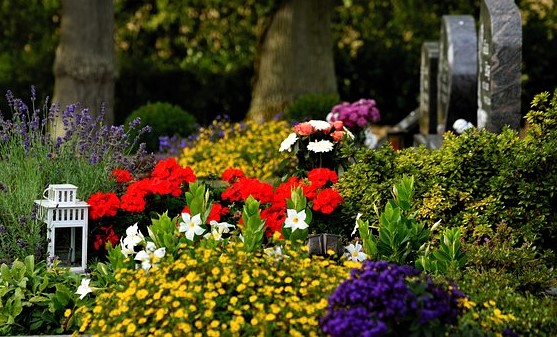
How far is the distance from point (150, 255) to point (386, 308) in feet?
4.92

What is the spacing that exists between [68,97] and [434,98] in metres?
4.60

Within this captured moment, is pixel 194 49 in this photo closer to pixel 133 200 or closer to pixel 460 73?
pixel 460 73

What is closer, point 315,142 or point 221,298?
point 221,298

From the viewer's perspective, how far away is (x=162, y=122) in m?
13.1

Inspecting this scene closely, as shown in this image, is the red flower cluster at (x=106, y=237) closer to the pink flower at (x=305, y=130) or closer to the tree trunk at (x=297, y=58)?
the pink flower at (x=305, y=130)

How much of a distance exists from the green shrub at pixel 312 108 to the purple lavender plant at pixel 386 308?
8687 millimetres

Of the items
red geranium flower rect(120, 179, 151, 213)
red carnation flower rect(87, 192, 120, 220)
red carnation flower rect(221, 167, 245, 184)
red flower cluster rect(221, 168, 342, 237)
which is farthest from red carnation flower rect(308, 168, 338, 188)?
red carnation flower rect(87, 192, 120, 220)

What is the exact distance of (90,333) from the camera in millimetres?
5348

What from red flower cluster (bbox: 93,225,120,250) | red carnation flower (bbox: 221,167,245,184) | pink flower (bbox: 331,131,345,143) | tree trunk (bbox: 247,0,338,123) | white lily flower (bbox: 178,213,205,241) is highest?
tree trunk (bbox: 247,0,338,123)

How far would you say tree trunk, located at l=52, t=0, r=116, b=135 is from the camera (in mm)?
12906

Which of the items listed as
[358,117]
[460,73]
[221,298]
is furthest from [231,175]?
[460,73]

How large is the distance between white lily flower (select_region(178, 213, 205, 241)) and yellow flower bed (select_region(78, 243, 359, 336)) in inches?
16.6

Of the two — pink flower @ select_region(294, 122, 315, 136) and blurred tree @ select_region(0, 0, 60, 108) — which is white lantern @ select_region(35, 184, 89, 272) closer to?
pink flower @ select_region(294, 122, 315, 136)

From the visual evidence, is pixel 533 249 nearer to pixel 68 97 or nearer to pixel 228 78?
pixel 68 97
